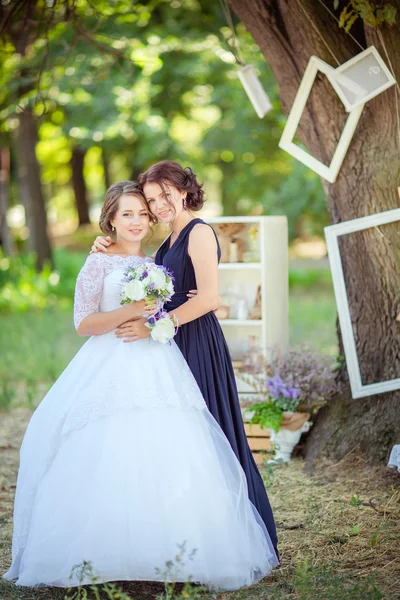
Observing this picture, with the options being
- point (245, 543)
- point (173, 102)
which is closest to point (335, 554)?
point (245, 543)

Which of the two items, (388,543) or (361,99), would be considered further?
(361,99)

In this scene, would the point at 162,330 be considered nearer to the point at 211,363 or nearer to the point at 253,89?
the point at 211,363

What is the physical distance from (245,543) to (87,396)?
2.90 ft

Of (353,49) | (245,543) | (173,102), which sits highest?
(173,102)

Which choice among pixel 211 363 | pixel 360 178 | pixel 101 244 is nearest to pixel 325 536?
pixel 211 363

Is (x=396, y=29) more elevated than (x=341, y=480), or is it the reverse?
(x=396, y=29)

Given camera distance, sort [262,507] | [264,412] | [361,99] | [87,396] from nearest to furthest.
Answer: [87,396], [262,507], [361,99], [264,412]

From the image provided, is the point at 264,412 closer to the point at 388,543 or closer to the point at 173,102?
the point at 388,543

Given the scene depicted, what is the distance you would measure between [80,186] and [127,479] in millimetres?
22821

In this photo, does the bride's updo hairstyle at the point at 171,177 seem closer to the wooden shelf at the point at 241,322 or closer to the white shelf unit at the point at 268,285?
the white shelf unit at the point at 268,285

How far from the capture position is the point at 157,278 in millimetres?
3080

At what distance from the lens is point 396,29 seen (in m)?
4.41

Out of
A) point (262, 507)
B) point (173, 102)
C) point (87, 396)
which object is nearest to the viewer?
point (87, 396)

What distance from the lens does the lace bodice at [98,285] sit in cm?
331
